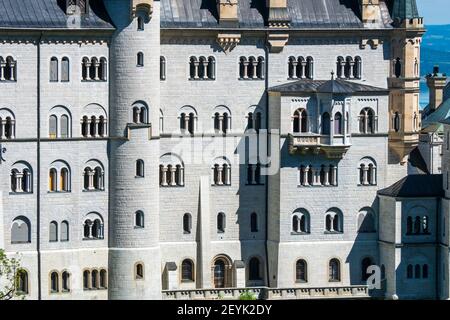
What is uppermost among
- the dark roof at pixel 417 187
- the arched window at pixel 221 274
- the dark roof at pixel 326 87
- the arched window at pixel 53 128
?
the dark roof at pixel 326 87

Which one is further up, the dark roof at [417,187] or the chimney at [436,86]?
the chimney at [436,86]

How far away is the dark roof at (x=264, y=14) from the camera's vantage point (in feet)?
209

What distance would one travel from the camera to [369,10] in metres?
66.5

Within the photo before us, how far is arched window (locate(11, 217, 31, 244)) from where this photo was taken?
199ft

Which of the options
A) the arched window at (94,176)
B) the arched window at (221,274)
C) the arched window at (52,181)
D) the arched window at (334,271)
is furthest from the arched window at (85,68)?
the arched window at (334,271)

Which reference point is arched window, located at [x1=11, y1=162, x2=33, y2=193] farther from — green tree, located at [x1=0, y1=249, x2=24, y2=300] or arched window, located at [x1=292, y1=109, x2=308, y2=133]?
arched window, located at [x1=292, y1=109, x2=308, y2=133]

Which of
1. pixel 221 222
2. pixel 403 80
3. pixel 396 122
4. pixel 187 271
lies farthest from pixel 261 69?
pixel 187 271

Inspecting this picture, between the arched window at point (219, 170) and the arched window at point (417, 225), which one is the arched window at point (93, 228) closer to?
the arched window at point (219, 170)

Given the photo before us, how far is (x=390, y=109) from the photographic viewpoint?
221 feet

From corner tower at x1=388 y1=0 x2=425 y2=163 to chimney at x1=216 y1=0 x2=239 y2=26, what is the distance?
8.06m

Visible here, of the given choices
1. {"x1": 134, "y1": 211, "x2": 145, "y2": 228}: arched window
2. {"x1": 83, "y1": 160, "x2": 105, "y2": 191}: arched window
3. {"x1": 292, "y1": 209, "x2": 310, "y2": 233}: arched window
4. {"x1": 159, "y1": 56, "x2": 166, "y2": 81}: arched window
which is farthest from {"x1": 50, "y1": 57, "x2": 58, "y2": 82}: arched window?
{"x1": 292, "y1": 209, "x2": 310, "y2": 233}: arched window

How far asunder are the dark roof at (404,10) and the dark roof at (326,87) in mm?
3708
